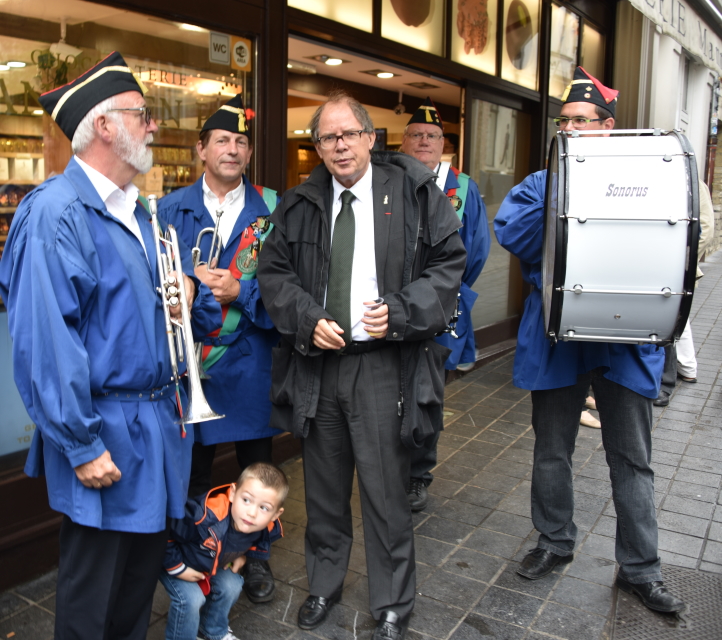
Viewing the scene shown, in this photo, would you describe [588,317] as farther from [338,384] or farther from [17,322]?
[17,322]

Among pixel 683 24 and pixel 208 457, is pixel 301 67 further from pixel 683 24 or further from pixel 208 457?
pixel 208 457

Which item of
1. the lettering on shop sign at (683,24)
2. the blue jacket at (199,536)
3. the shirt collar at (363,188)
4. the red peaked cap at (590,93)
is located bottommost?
the blue jacket at (199,536)

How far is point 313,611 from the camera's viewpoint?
2936mm

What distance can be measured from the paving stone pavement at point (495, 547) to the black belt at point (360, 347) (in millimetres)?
1080

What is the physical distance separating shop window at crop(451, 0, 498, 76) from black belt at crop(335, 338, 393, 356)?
4.34 meters

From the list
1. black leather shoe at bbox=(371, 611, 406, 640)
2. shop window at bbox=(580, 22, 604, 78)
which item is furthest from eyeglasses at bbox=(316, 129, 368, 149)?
shop window at bbox=(580, 22, 604, 78)

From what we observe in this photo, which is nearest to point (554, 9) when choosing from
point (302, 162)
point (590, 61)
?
point (590, 61)

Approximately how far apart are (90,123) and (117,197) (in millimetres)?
227

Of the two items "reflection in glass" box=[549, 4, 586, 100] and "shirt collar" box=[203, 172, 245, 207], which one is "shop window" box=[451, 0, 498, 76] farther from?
"shirt collar" box=[203, 172, 245, 207]

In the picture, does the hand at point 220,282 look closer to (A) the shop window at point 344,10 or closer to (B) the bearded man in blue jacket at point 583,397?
(B) the bearded man in blue jacket at point 583,397

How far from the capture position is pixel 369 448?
281cm

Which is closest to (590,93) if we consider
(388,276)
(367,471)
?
(388,276)

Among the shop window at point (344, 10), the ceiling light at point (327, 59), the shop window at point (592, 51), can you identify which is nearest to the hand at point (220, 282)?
the shop window at point (344, 10)

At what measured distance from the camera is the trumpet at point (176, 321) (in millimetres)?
2266
